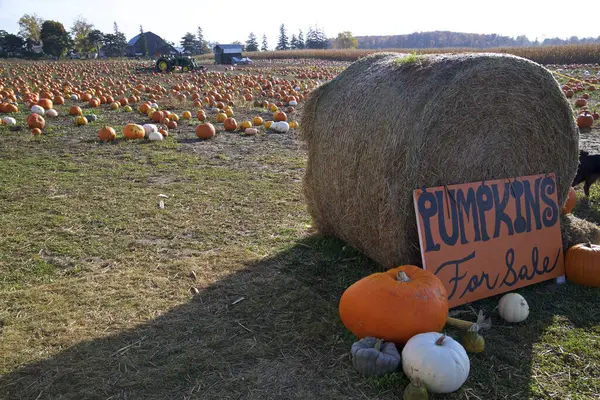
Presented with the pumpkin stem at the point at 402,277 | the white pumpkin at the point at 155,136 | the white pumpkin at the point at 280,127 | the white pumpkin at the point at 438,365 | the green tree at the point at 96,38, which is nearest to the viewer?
the white pumpkin at the point at 438,365

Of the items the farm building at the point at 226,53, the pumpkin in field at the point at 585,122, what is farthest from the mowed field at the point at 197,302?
the farm building at the point at 226,53

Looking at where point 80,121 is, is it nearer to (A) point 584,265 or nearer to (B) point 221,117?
(B) point 221,117

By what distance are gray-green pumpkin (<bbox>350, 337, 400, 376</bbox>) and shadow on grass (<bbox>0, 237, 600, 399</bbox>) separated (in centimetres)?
6

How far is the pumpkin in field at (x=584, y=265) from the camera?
150 inches

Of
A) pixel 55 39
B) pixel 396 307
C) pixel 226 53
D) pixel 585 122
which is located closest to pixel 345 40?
pixel 226 53

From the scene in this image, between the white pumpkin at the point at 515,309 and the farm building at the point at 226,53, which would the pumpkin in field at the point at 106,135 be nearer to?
the white pumpkin at the point at 515,309

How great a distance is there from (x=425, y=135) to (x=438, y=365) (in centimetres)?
164

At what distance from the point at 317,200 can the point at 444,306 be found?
192 cm

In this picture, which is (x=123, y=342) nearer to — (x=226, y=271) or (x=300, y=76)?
(x=226, y=271)

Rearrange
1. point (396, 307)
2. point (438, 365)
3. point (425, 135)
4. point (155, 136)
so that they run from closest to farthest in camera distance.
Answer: point (438, 365), point (396, 307), point (425, 135), point (155, 136)

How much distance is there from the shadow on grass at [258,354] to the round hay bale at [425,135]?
2.27 feet

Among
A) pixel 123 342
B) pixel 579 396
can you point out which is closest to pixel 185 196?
pixel 123 342

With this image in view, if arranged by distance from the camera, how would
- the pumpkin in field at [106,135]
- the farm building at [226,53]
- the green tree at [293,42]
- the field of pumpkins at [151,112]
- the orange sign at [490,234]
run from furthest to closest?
the green tree at [293,42]
the farm building at [226,53]
the field of pumpkins at [151,112]
the pumpkin in field at [106,135]
the orange sign at [490,234]

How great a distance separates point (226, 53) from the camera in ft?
150
